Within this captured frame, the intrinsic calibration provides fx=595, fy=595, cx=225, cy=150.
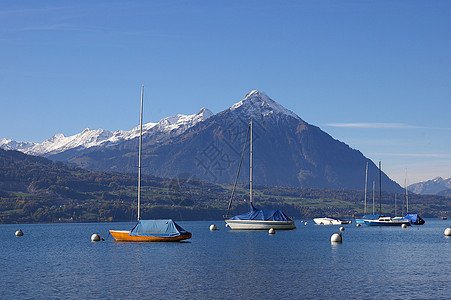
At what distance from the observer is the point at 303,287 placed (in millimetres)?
53312

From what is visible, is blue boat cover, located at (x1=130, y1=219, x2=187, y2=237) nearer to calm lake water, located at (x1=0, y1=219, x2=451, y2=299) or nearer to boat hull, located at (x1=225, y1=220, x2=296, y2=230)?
calm lake water, located at (x1=0, y1=219, x2=451, y2=299)

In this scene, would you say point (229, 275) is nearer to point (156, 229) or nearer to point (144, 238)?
point (156, 229)

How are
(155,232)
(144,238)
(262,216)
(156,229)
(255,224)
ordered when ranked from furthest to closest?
(262,216) < (255,224) < (156,229) < (144,238) < (155,232)

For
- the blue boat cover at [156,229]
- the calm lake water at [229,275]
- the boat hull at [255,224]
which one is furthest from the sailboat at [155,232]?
the boat hull at [255,224]

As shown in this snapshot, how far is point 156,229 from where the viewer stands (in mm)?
103250

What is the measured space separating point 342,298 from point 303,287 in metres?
6.62

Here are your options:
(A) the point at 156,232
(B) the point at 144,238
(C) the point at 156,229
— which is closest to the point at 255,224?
(C) the point at 156,229

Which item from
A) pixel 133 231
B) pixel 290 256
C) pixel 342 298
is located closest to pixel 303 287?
pixel 342 298

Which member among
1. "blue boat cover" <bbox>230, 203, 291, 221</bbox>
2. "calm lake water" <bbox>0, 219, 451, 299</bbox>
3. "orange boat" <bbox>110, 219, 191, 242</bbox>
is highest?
"blue boat cover" <bbox>230, 203, 291, 221</bbox>

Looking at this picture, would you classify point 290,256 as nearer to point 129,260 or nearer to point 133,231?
point 129,260

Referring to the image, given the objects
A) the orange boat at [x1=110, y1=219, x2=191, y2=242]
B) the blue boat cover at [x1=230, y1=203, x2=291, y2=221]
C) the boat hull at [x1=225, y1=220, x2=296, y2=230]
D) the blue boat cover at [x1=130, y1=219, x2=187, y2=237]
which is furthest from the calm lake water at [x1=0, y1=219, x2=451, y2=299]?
the blue boat cover at [x1=230, y1=203, x2=291, y2=221]

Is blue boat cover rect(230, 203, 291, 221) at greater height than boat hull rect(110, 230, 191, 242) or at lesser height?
greater

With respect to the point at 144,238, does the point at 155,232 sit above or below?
above

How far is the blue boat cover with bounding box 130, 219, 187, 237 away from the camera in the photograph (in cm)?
10306
